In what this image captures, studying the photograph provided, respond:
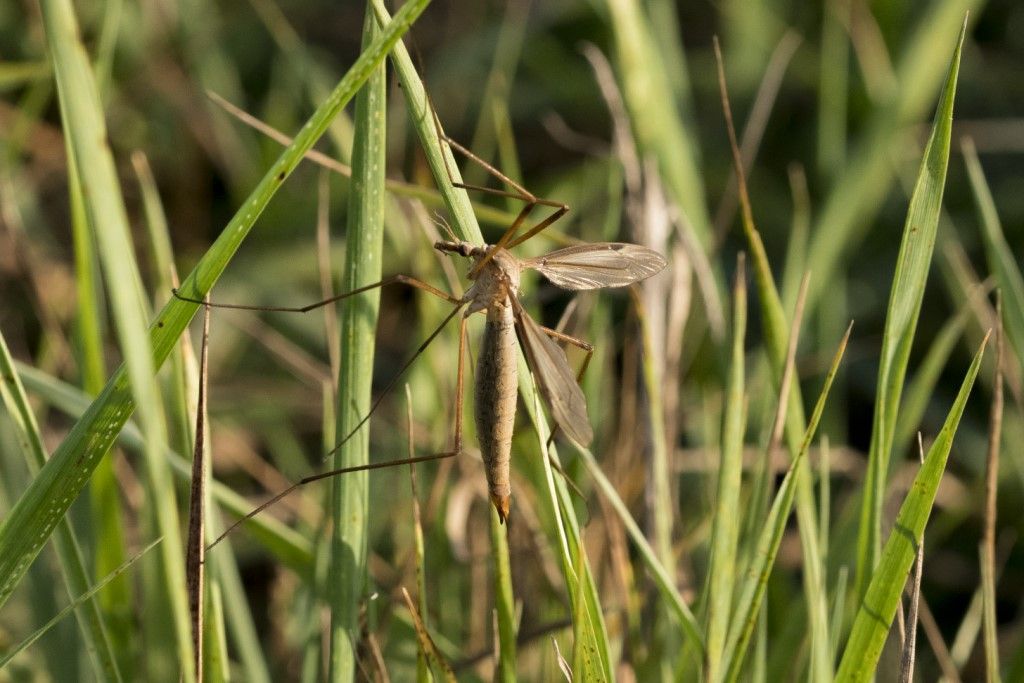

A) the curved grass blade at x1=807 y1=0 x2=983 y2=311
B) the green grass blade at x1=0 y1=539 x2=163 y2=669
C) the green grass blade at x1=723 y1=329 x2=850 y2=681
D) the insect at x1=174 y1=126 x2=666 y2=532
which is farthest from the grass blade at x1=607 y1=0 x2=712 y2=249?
the green grass blade at x1=0 y1=539 x2=163 y2=669

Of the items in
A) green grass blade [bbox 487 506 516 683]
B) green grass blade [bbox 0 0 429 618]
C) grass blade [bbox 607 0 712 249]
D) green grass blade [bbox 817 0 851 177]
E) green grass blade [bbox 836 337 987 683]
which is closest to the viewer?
green grass blade [bbox 0 0 429 618]

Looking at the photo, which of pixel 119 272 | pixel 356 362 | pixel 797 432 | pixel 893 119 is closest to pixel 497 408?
pixel 356 362

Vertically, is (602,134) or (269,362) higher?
(602,134)

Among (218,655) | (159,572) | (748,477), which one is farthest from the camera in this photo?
(748,477)

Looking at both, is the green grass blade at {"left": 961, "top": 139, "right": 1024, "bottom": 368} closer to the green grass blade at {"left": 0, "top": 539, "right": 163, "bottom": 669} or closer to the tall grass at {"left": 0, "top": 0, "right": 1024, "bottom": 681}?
the tall grass at {"left": 0, "top": 0, "right": 1024, "bottom": 681}

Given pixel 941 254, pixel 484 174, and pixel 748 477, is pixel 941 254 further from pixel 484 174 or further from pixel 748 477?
pixel 484 174

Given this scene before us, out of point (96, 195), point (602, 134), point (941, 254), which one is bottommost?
point (941, 254)

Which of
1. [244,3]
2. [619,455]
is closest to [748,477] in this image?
[619,455]
